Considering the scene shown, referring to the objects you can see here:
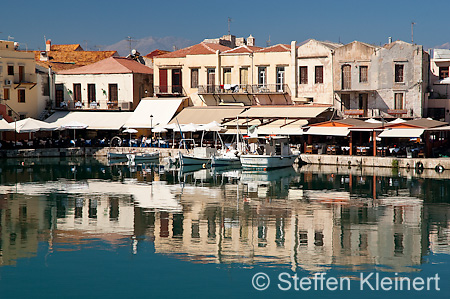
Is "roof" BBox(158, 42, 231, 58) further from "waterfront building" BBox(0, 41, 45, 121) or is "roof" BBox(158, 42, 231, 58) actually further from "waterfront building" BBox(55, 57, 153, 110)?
"waterfront building" BBox(0, 41, 45, 121)

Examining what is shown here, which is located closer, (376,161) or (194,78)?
(376,161)

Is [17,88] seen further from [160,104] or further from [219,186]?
[219,186]

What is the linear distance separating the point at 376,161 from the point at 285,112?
30.4ft

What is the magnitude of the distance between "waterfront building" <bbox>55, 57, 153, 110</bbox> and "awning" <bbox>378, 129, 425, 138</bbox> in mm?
22026

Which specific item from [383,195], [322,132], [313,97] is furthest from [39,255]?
[313,97]

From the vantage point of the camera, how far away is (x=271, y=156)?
39.9m

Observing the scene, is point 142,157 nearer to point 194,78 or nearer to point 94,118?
point 94,118

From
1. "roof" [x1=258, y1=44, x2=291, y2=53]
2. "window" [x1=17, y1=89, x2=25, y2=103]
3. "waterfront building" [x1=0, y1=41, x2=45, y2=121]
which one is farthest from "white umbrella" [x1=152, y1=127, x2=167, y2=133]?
"window" [x1=17, y1=89, x2=25, y2=103]

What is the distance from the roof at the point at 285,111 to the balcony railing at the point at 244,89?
1.46 meters

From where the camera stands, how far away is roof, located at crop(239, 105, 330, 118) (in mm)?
45875

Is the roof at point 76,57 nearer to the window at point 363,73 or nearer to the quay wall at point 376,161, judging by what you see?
the window at point 363,73

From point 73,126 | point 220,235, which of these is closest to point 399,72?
point 73,126

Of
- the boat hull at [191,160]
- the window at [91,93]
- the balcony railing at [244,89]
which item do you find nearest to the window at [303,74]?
the balcony railing at [244,89]

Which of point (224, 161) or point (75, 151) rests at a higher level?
point (75, 151)
